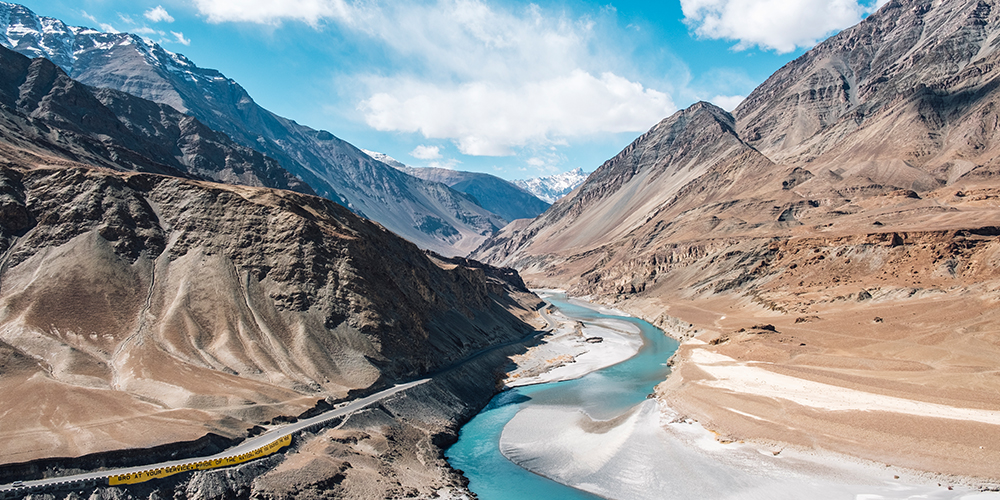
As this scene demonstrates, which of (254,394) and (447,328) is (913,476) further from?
(447,328)

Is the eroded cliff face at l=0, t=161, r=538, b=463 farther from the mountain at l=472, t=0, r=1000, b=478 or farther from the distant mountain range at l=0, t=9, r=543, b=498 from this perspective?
the mountain at l=472, t=0, r=1000, b=478

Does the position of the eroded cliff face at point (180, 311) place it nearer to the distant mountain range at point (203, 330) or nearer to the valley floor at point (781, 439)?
the distant mountain range at point (203, 330)

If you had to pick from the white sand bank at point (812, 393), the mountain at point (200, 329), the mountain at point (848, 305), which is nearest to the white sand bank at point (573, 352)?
the mountain at point (200, 329)

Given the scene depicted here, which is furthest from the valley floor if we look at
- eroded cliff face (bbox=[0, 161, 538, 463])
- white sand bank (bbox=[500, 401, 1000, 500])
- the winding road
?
eroded cliff face (bbox=[0, 161, 538, 463])

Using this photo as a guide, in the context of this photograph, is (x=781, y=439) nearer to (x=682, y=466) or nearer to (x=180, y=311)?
(x=682, y=466)

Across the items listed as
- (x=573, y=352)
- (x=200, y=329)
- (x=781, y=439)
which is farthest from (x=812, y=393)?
(x=200, y=329)

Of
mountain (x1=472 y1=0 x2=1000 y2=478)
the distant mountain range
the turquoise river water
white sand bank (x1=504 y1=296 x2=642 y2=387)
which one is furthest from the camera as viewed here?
white sand bank (x1=504 y1=296 x2=642 y2=387)

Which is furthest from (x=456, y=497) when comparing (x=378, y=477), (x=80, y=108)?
(x=80, y=108)

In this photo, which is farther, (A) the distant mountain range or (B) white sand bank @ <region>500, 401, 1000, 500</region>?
(A) the distant mountain range
